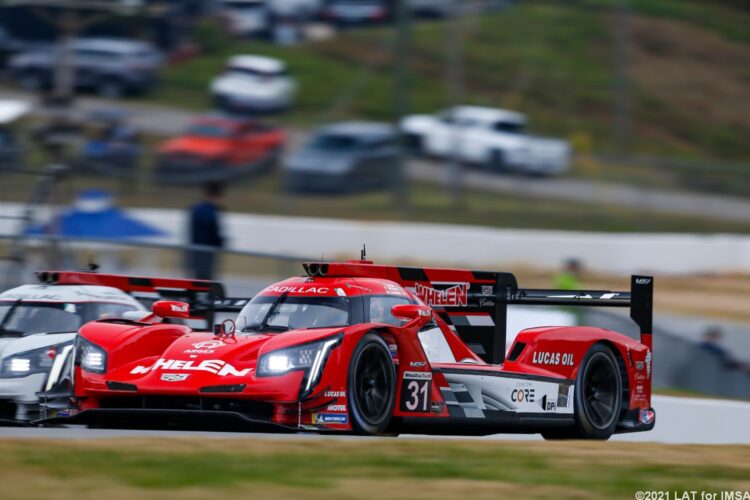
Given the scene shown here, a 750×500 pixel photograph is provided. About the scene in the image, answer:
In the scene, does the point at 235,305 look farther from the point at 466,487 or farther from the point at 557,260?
the point at 557,260

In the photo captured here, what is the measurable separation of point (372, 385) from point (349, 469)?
2.14 metres

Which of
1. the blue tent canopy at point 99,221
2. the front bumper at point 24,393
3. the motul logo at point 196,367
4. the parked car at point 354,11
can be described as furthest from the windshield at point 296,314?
the parked car at point 354,11

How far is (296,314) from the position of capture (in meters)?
9.70

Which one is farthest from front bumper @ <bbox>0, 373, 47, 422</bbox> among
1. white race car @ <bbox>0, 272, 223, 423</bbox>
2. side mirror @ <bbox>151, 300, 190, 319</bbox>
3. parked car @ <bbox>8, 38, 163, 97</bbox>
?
parked car @ <bbox>8, 38, 163, 97</bbox>

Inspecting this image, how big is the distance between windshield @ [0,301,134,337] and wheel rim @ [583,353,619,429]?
3.92 metres

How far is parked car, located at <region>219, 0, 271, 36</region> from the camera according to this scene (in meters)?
31.4

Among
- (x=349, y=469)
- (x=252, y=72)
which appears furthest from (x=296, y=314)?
(x=252, y=72)

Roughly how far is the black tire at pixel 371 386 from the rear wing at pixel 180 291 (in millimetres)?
2879

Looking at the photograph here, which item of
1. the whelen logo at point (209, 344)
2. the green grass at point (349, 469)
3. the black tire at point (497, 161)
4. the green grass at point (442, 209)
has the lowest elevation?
the green grass at point (349, 469)

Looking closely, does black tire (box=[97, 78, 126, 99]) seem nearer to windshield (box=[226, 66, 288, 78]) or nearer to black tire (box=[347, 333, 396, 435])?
windshield (box=[226, 66, 288, 78])

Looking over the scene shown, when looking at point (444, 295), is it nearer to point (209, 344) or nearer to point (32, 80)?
point (209, 344)

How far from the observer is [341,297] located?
31.8 ft

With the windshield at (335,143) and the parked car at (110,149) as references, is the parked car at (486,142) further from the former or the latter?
the parked car at (110,149)

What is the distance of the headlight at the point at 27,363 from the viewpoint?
33.2ft
